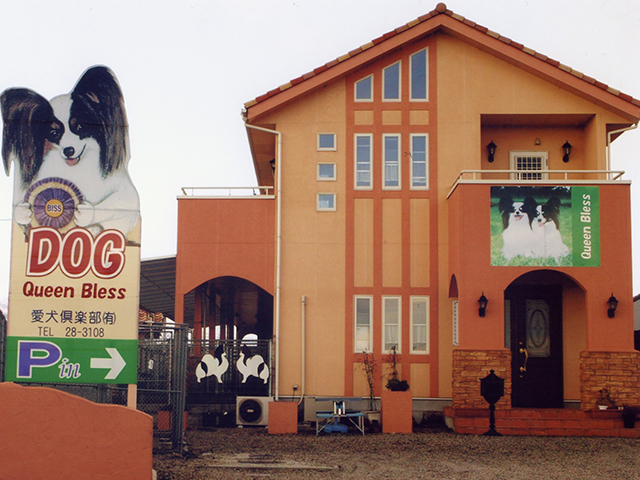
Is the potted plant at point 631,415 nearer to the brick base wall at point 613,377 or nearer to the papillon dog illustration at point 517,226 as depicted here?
A: the brick base wall at point 613,377

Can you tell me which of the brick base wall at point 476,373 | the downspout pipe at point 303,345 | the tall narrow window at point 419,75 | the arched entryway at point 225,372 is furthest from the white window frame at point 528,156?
the arched entryway at point 225,372

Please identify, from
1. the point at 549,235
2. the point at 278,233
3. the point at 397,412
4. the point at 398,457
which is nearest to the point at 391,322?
the point at 397,412

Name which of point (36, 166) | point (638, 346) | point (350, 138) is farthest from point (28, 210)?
point (638, 346)

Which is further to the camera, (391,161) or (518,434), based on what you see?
(391,161)

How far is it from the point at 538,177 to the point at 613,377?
5568mm

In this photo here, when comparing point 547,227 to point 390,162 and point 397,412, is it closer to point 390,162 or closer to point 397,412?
point 390,162

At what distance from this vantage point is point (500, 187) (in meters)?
17.5

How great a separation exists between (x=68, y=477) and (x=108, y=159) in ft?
14.0

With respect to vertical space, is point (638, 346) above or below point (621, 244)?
below

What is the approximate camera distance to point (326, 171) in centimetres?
1933

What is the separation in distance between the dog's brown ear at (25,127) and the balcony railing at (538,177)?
9.91 metres

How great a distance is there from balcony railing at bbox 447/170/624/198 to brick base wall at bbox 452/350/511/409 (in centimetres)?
385

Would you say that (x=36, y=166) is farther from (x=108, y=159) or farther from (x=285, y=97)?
(x=285, y=97)

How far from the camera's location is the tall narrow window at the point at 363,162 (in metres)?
19.3
